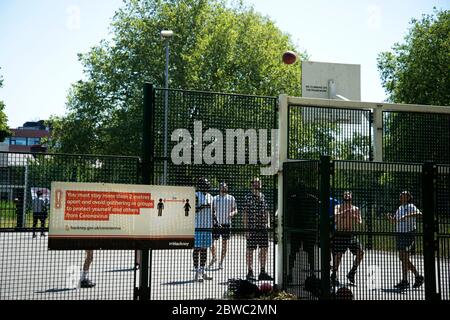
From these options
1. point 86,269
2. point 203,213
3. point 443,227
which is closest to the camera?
point 86,269

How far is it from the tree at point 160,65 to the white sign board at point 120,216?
97.7 ft

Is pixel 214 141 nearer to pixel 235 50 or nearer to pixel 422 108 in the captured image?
pixel 422 108

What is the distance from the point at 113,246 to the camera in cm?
774

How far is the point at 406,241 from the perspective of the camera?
849cm

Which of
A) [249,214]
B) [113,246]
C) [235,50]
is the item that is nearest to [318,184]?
[249,214]

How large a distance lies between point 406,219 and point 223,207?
295cm

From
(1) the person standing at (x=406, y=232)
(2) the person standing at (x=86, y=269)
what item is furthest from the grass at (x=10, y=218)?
(1) the person standing at (x=406, y=232)

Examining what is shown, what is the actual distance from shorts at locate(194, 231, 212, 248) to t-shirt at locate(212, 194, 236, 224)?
29 cm

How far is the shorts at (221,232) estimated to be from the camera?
833 centimetres

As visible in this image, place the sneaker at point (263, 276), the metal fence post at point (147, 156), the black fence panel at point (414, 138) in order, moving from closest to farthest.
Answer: the metal fence post at point (147, 156) → the sneaker at point (263, 276) → the black fence panel at point (414, 138)

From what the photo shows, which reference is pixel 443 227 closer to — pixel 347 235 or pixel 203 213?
pixel 347 235

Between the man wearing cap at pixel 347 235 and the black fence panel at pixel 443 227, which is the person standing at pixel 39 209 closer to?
the man wearing cap at pixel 347 235

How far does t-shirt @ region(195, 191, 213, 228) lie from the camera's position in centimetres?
840

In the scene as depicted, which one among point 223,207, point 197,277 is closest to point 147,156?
point 223,207
